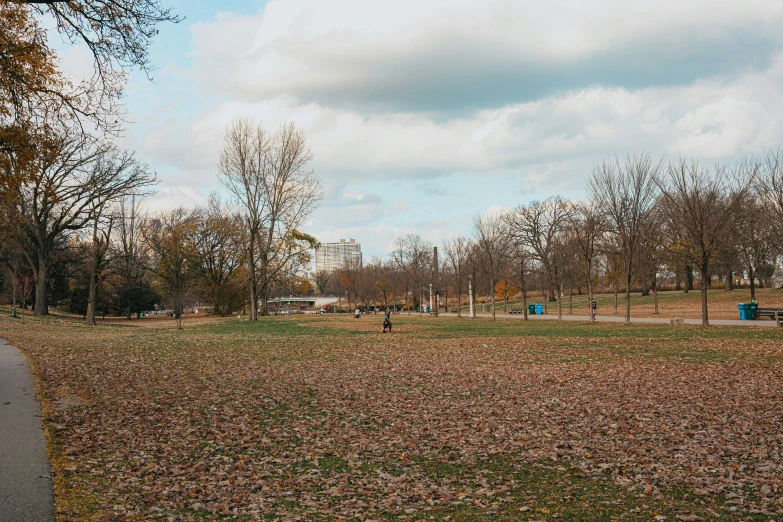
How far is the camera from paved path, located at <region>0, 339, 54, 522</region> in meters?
5.83

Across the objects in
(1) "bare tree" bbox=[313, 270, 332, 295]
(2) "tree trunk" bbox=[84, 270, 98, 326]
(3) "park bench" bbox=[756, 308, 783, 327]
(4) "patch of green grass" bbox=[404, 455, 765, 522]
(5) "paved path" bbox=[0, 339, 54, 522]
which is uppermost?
(1) "bare tree" bbox=[313, 270, 332, 295]

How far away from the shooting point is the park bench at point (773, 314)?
27.8m

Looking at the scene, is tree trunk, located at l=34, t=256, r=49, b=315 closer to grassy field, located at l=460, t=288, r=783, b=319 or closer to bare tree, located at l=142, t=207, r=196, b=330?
bare tree, located at l=142, t=207, r=196, b=330

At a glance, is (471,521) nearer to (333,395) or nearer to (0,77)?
(333,395)

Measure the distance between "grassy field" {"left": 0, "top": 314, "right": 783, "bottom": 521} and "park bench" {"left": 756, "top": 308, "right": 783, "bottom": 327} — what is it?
1225 centimetres

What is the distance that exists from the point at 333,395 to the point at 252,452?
440 cm

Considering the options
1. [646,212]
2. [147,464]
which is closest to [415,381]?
[147,464]

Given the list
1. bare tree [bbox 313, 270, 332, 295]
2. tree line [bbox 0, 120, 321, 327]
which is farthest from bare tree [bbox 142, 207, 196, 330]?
bare tree [bbox 313, 270, 332, 295]

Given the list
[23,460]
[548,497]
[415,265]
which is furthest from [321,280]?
[548,497]

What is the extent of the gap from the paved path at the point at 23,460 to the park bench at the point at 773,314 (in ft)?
94.2

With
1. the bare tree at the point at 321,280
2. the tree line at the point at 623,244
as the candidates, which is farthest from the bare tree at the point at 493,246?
the bare tree at the point at 321,280

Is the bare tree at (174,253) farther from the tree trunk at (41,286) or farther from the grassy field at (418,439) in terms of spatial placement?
the grassy field at (418,439)

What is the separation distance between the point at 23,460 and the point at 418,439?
509cm

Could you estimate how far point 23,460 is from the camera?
7406mm
